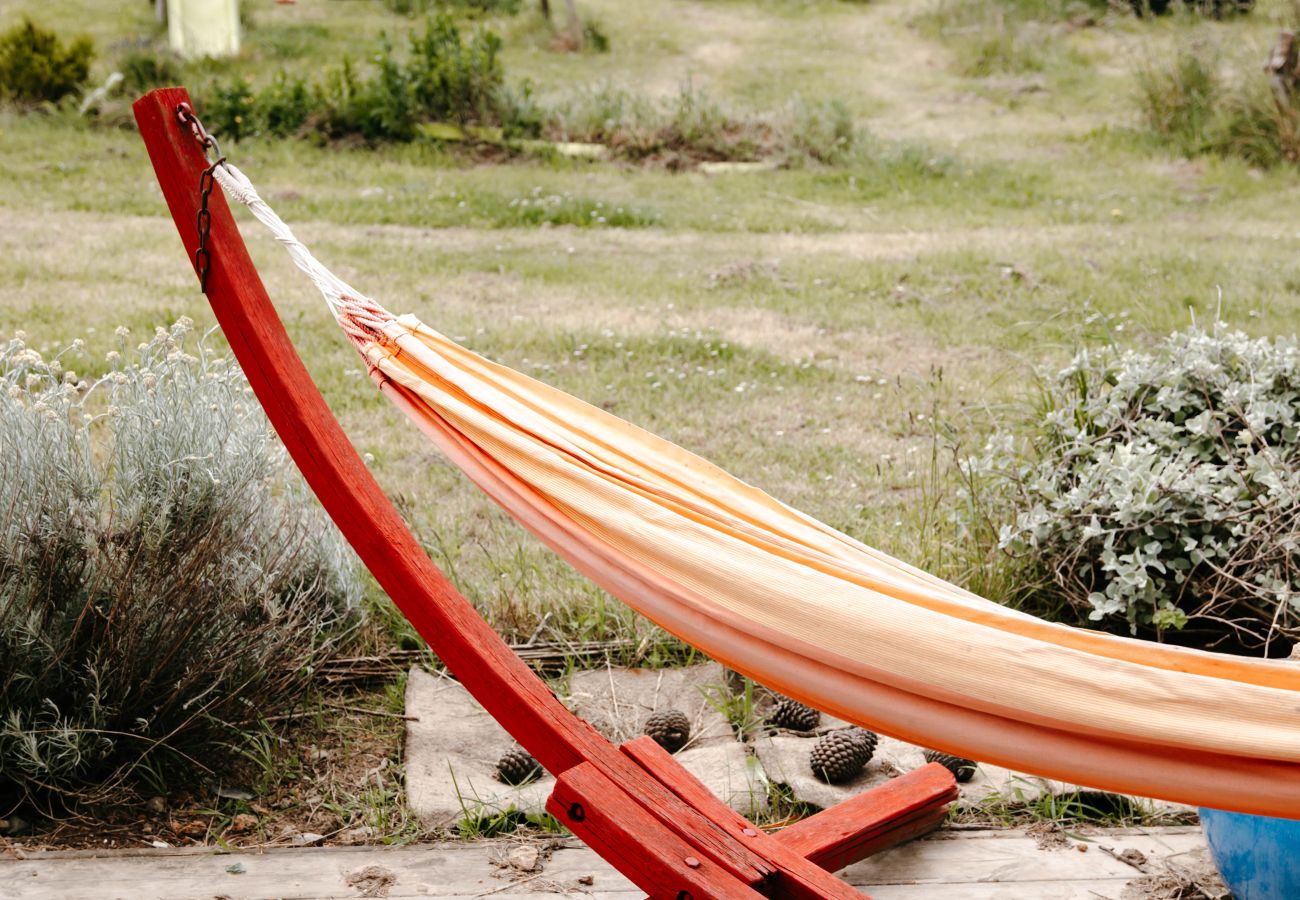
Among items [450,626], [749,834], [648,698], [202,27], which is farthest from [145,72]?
[749,834]

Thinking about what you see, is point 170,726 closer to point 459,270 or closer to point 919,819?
point 919,819

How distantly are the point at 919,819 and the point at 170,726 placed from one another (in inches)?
57.3

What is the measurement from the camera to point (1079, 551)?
3186mm

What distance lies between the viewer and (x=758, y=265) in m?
6.59

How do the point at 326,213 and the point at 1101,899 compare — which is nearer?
the point at 1101,899

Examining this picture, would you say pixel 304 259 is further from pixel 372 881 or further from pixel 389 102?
pixel 389 102

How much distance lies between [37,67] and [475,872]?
28.9ft

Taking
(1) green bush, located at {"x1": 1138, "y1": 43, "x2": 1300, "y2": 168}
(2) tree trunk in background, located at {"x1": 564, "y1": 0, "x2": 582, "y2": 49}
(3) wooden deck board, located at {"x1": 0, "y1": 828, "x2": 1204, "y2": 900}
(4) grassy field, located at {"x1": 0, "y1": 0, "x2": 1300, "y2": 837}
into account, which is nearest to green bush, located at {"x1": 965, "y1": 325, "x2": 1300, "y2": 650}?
(4) grassy field, located at {"x1": 0, "y1": 0, "x2": 1300, "y2": 837}

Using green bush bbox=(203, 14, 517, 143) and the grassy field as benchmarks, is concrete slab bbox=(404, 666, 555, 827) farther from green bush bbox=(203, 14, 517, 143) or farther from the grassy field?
green bush bbox=(203, 14, 517, 143)

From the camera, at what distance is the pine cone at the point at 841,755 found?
8.82 feet

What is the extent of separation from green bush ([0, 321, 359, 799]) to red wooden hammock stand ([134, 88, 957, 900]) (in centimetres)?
69

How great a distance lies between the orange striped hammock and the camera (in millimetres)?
1555

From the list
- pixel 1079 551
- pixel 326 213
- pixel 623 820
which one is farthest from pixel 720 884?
pixel 326 213

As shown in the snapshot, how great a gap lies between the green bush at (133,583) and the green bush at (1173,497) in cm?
177
